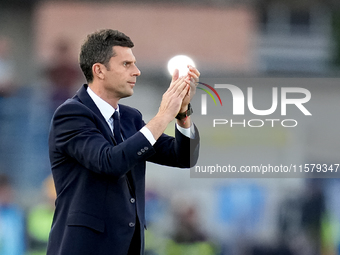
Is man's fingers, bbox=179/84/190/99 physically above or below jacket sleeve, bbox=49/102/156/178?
above

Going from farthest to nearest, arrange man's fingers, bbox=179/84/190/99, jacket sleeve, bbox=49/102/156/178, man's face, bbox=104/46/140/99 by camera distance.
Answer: man's face, bbox=104/46/140/99 < man's fingers, bbox=179/84/190/99 < jacket sleeve, bbox=49/102/156/178

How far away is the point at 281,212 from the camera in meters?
3.88

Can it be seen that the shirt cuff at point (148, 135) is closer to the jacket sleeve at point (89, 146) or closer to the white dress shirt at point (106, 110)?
the jacket sleeve at point (89, 146)

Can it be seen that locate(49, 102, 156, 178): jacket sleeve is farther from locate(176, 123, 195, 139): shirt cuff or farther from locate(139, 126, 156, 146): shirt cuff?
locate(176, 123, 195, 139): shirt cuff

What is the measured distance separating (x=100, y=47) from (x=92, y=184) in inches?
24.5

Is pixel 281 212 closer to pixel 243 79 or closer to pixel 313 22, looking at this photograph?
pixel 243 79

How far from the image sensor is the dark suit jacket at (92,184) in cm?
174

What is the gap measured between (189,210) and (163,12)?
1665 mm

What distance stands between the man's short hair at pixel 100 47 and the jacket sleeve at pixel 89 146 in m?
0.27

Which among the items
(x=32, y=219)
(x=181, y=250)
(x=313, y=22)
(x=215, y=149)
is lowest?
(x=181, y=250)

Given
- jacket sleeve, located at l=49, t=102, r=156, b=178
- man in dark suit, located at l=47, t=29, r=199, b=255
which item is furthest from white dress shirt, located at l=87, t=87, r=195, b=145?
jacket sleeve, located at l=49, t=102, r=156, b=178

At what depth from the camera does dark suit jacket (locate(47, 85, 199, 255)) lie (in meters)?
1.74

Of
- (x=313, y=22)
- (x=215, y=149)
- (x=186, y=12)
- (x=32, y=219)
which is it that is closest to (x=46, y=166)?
(x=32, y=219)

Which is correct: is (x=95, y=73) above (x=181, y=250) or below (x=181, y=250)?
above
